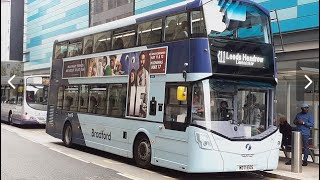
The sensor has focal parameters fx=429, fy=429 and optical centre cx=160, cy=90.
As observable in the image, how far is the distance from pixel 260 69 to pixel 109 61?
4.30 meters

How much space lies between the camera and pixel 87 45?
1256cm

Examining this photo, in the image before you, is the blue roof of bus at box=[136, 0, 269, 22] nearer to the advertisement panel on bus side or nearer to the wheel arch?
the advertisement panel on bus side

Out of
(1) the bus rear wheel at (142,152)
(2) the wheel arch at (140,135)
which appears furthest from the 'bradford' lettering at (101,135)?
(1) the bus rear wheel at (142,152)

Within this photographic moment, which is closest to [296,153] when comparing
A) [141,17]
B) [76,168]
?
[141,17]

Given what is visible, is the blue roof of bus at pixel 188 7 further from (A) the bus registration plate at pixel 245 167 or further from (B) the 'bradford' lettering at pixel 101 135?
(B) the 'bradford' lettering at pixel 101 135

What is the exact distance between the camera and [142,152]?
9.64m

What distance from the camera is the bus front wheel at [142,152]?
30.9 feet

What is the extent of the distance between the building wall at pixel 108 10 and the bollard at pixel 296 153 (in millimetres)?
4940

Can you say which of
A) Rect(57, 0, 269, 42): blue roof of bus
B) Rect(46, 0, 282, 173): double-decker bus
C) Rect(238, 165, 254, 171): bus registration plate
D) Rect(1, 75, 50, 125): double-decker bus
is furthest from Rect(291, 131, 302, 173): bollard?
Rect(1, 75, 50, 125): double-decker bus

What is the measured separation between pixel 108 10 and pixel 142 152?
3.35 meters

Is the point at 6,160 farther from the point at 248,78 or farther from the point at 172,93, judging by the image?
the point at 248,78

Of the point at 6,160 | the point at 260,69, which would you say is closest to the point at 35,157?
the point at 6,160

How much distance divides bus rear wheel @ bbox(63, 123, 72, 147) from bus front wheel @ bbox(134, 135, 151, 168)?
168 inches

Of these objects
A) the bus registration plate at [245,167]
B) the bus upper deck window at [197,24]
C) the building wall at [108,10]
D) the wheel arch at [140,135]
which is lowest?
the bus registration plate at [245,167]
